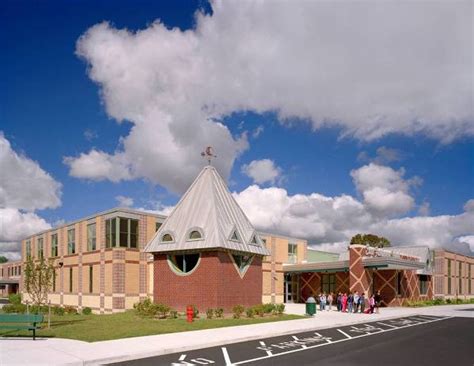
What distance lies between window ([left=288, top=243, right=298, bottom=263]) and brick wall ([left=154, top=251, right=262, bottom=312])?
2569 centimetres

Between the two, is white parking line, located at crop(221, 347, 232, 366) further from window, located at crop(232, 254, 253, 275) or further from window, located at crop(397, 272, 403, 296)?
window, located at crop(397, 272, 403, 296)

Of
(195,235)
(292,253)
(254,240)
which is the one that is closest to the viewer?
(195,235)

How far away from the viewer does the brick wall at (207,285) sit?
2756cm

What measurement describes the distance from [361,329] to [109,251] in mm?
22925

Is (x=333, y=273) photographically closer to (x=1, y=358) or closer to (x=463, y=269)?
(x=463, y=269)

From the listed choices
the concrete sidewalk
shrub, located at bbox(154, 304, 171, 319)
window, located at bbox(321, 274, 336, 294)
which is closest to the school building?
window, located at bbox(321, 274, 336, 294)

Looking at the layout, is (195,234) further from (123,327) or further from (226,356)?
(226,356)

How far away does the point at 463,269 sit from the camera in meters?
67.0

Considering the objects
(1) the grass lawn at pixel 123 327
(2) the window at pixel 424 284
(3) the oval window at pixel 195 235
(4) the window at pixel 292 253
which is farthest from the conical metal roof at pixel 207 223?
(2) the window at pixel 424 284

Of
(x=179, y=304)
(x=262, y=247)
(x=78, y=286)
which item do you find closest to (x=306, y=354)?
(x=179, y=304)

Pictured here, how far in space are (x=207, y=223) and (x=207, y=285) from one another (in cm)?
364

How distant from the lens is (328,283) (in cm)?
4962

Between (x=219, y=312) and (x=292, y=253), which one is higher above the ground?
(x=292, y=253)

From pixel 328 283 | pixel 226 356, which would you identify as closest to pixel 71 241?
pixel 328 283
